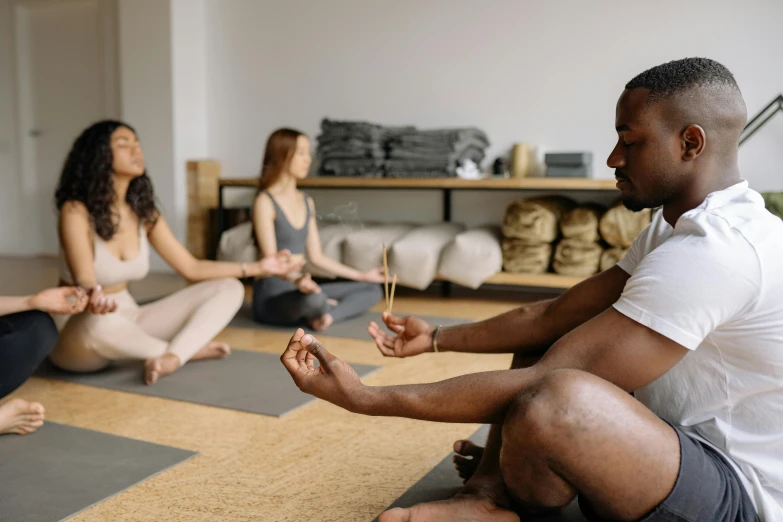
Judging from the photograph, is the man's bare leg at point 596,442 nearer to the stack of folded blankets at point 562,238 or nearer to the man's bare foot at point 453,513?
the man's bare foot at point 453,513

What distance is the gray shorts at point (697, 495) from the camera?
109 centimetres

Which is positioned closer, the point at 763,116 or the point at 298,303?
the point at 298,303

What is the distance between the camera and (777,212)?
3486 mm

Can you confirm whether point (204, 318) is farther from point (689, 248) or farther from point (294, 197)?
point (689, 248)

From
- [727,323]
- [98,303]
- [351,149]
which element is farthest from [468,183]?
[727,323]

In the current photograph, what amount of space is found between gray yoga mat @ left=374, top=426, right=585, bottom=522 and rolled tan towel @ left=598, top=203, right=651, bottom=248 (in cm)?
237

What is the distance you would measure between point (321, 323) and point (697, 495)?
251 centimetres

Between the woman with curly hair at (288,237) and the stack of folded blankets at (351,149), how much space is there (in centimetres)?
100

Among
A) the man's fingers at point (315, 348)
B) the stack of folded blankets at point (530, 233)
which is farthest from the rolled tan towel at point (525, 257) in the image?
the man's fingers at point (315, 348)

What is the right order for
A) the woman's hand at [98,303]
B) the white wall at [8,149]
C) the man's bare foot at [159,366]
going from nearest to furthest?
the woman's hand at [98,303]
the man's bare foot at [159,366]
the white wall at [8,149]

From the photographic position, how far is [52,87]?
20.8ft

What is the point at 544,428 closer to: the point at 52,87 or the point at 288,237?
the point at 288,237

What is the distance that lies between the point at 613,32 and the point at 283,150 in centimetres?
209

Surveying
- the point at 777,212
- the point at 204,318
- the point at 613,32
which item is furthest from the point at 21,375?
the point at 613,32
